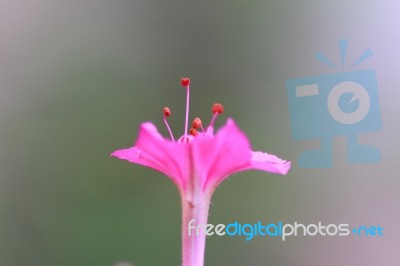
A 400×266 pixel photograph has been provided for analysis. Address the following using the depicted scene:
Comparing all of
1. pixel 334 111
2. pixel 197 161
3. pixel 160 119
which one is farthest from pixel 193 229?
pixel 160 119

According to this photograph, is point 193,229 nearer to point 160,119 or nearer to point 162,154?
point 162,154

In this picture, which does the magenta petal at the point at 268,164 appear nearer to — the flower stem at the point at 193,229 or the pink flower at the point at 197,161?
the pink flower at the point at 197,161

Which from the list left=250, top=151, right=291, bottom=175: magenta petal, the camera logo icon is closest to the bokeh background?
the camera logo icon

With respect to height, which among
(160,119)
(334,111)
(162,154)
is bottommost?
(162,154)

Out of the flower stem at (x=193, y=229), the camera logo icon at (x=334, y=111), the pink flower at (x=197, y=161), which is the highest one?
the camera logo icon at (x=334, y=111)

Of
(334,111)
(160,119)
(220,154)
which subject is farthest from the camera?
(160,119)

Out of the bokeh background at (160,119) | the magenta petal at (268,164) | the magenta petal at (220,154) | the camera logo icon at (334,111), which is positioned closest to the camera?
the magenta petal at (220,154)

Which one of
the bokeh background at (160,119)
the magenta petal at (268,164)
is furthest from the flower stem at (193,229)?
the bokeh background at (160,119)
